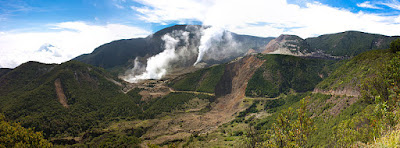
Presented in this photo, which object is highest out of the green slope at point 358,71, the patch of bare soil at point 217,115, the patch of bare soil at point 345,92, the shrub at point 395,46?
the shrub at point 395,46

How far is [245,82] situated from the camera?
131m

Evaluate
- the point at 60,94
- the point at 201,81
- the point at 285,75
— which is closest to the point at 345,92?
the point at 285,75

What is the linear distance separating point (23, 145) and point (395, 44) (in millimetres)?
108970

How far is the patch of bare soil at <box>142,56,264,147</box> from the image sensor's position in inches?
3499

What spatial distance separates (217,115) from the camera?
108812 millimetres

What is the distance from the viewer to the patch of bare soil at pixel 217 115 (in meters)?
88.9

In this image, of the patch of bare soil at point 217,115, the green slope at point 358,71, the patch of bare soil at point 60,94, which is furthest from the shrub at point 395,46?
the patch of bare soil at point 60,94

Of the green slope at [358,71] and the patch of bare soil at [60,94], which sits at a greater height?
the green slope at [358,71]

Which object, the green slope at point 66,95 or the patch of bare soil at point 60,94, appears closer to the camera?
the green slope at point 66,95

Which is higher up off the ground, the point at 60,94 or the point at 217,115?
the point at 60,94

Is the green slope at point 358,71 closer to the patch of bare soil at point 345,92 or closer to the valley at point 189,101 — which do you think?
the valley at point 189,101

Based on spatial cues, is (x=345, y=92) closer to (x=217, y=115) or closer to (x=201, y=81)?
(x=217, y=115)

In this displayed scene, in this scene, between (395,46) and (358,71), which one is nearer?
(395,46)

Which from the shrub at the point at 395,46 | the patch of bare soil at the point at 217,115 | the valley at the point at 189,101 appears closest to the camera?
the shrub at the point at 395,46
